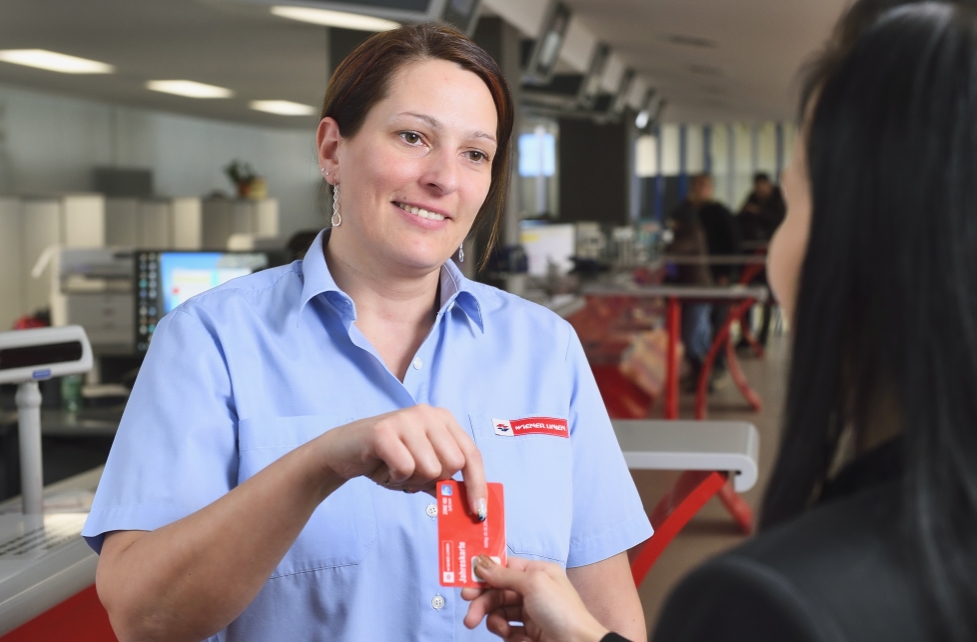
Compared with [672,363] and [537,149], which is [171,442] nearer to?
[672,363]

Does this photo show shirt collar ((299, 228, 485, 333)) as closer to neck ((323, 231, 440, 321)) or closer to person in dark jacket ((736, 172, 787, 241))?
neck ((323, 231, 440, 321))

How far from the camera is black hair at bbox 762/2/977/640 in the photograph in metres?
0.58

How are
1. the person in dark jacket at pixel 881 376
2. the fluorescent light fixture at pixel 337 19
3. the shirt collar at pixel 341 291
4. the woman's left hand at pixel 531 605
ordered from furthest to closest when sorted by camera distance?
the fluorescent light fixture at pixel 337 19 → the shirt collar at pixel 341 291 → the woman's left hand at pixel 531 605 → the person in dark jacket at pixel 881 376

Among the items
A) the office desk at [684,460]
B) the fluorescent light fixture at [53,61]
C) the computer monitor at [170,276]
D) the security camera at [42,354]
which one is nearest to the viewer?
the security camera at [42,354]

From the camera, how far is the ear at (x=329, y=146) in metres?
1.43

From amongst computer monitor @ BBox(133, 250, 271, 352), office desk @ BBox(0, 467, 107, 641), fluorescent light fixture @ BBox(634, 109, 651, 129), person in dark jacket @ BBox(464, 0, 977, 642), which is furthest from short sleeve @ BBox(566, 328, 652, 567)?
fluorescent light fixture @ BBox(634, 109, 651, 129)

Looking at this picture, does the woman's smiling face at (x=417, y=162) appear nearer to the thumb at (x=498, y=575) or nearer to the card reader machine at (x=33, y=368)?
the thumb at (x=498, y=575)

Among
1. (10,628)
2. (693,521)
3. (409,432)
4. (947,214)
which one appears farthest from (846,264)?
(693,521)

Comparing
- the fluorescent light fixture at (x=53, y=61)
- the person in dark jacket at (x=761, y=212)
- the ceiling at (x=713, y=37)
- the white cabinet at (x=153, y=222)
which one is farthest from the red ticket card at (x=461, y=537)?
the person in dark jacket at (x=761, y=212)

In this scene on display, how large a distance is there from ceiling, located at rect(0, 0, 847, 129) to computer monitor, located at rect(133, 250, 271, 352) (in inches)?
85.2

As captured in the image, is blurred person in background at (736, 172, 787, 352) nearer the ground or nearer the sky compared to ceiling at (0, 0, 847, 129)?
nearer the ground

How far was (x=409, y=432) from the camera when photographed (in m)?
0.94

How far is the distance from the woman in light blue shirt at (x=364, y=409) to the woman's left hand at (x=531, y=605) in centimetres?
8

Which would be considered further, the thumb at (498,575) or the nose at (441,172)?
the nose at (441,172)
